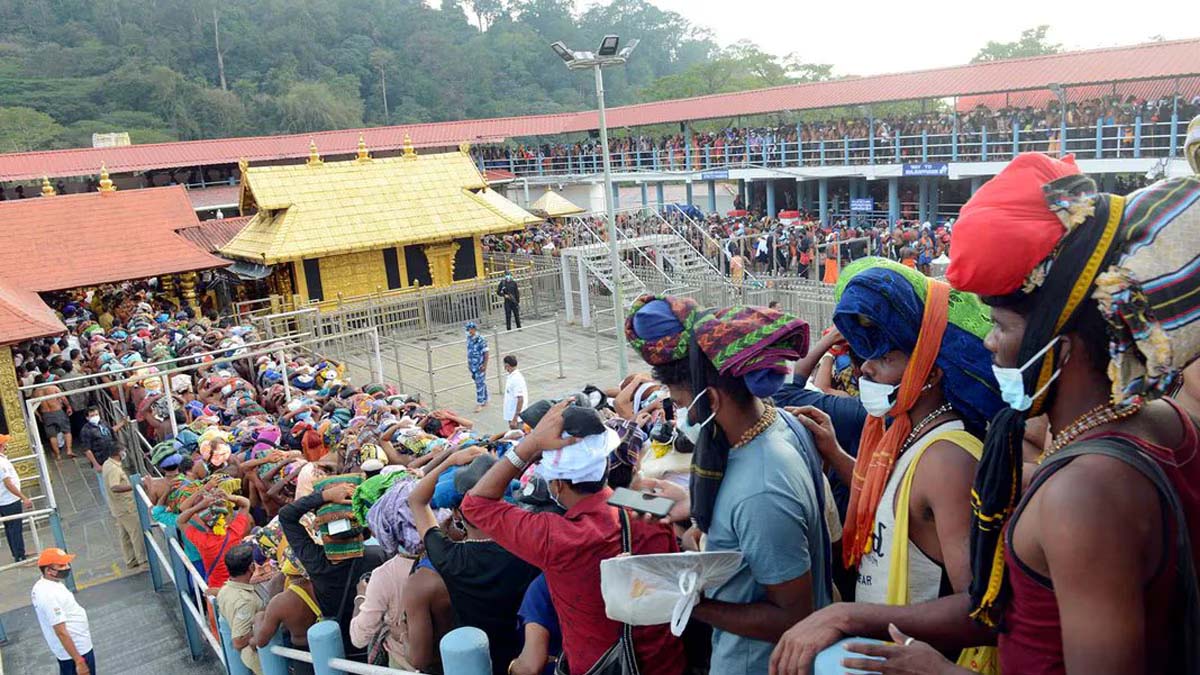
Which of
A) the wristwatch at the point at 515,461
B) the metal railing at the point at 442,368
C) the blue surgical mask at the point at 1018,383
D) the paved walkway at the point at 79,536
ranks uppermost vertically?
the blue surgical mask at the point at 1018,383

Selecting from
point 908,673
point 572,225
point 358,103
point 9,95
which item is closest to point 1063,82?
point 572,225

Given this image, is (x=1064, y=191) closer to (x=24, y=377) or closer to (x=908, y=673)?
(x=908, y=673)

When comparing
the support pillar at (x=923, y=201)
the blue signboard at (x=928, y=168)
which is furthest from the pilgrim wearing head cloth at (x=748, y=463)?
the support pillar at (x=923, y=201)

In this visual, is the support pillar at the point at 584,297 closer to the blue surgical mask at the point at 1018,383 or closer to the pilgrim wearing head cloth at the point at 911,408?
the pilgrim wearing head cloth at the point at 911,408

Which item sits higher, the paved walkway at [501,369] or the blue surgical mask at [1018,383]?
the blue surgical mask at [1018,383]

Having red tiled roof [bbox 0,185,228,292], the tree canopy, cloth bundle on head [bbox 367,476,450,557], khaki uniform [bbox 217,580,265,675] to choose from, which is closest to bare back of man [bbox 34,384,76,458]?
red tiled roof [bbox 0,185,228,292]

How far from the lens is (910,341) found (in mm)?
2242

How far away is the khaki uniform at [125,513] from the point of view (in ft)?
29.0

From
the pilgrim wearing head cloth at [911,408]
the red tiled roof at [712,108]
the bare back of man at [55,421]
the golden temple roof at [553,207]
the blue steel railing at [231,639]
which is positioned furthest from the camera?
the golden temple roof at [553,207]

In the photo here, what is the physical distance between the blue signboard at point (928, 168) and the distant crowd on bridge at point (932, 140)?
1.03ft

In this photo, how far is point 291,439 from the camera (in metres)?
8.56

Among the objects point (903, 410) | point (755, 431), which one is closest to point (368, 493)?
point (755, 431)

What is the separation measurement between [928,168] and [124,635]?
2154 centimetres

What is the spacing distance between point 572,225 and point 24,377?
17930 millimetres
